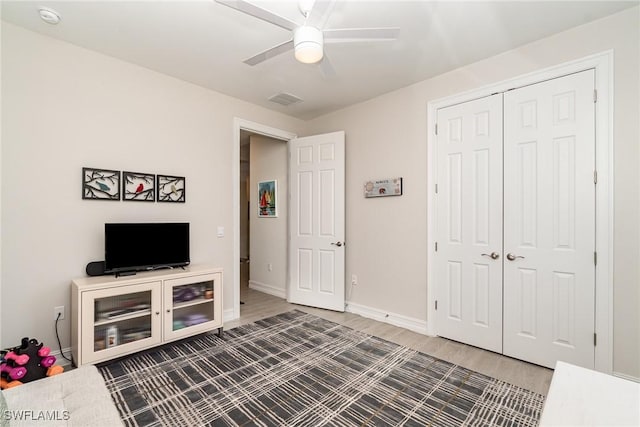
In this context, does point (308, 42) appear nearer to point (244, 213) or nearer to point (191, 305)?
point (191, 305)

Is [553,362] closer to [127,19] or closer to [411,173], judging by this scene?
[411,173]

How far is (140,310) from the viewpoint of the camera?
2607mm

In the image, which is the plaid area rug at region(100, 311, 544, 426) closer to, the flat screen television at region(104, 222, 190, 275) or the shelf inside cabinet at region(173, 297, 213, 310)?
the shelf inside cabinet at region(173, 297, 213, 310)

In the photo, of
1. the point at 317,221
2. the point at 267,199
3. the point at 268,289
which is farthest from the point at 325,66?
the point at 268,289

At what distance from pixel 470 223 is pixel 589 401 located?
79.4 inches

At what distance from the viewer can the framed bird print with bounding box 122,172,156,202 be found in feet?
9.37

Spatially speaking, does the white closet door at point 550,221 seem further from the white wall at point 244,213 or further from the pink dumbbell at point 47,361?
the white wall at point 244,213

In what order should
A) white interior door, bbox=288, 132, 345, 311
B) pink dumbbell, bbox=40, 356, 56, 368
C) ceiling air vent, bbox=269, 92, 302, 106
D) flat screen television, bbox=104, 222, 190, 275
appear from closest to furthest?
pink dumbbell, bbox=40, 356, 56, 368, flat screen television, bbox=104, 222, 190, 275, ceiling air vent, bbox=269, 92, 302, 106, white interior door, bbox=288, 132, 345, 311

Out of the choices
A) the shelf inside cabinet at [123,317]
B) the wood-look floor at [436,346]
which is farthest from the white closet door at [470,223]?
the shelf inside cabinet at [123,317]

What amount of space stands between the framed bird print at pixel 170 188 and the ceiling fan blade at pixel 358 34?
220 centimetres

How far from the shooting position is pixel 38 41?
241 cm

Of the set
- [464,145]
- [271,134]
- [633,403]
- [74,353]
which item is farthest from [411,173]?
[74,353]

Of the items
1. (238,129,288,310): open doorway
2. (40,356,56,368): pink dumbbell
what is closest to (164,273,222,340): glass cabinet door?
(40,356,56,368): pink dumbbell

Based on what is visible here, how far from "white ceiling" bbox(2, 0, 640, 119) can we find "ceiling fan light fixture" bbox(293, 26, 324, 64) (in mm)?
466
